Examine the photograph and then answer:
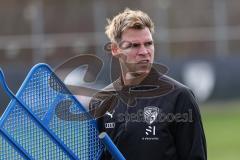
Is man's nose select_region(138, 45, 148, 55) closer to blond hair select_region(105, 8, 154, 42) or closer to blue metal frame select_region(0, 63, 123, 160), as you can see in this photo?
blond hair select_region(105, 8, 154, 42)

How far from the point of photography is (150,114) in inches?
190

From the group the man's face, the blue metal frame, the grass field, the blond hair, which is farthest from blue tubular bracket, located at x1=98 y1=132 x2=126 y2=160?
the grass field

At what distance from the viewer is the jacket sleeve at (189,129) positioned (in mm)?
4773

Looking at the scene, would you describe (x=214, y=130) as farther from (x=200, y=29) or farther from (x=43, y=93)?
(x=43, y=93)

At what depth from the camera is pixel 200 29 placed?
20.5m

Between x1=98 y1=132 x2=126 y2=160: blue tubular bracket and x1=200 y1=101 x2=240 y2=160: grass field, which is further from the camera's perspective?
x1=200 y1=101 x2=240 y2=160: grass field

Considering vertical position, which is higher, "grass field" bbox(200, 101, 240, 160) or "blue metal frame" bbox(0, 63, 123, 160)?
"blue metal frame" bbox(0, 63, 123, 160)

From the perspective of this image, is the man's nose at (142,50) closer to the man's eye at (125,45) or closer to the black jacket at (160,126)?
the man's eye at (125,45)

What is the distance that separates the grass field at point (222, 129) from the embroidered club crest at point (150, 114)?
7375 millimetres

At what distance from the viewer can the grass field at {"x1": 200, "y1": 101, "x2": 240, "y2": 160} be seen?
12922 millimetres

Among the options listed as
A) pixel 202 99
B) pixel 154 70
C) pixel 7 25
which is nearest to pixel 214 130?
pixel 202 99

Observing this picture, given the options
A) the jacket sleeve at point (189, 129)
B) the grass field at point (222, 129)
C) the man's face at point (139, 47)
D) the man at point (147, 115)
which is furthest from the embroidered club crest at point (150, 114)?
the grass field at point (222, 129)

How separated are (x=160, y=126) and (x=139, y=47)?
1.67ft

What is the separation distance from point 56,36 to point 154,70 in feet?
49.3
